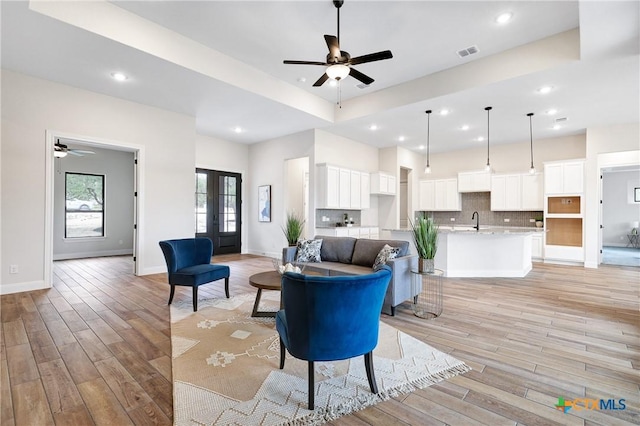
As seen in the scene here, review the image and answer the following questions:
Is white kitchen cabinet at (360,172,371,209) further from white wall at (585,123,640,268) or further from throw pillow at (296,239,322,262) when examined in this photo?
white wall at (585,123,640,268)

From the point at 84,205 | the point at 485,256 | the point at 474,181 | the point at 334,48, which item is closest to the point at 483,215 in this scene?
the point at 474,181

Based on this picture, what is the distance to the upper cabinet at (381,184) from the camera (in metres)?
8.25

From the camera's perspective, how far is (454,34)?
156 inches

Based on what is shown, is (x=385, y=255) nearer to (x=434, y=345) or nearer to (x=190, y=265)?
(x=434, y=345)

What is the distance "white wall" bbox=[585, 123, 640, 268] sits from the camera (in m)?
6.43

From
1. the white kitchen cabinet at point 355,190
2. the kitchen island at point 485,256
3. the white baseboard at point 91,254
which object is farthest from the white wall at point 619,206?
the white baseboard at point 91,254

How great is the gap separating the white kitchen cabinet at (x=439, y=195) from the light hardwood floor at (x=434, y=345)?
15.1ft

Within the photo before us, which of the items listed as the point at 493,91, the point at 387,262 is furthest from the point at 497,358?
the point at 493,91

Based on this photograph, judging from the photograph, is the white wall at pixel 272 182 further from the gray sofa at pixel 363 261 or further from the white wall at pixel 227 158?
the gray sofa at pixel 363 261

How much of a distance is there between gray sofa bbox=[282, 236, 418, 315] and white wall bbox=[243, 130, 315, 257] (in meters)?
2.43

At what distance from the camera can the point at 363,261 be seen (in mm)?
4297

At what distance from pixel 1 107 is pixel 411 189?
921 cm

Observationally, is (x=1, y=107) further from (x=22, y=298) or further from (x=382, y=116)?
(x=382, y=116)

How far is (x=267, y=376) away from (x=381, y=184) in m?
6.71
